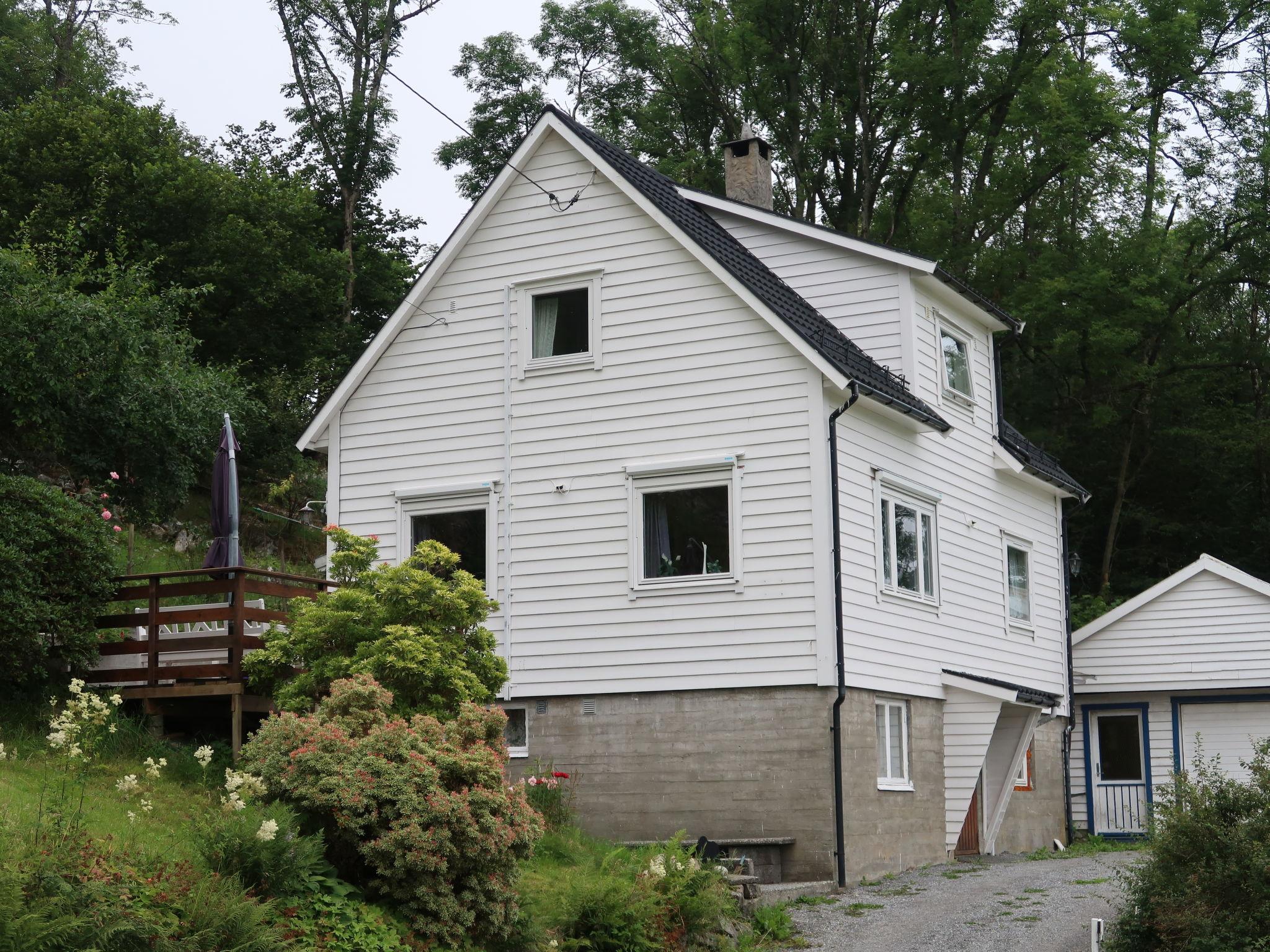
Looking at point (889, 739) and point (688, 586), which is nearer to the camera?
point (688, 586)

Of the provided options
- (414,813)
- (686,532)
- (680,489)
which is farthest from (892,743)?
(414,813)

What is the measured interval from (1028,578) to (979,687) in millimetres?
5176

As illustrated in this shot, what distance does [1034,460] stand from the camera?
24734 millimetres

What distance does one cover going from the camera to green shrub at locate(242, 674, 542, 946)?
35.0 ft

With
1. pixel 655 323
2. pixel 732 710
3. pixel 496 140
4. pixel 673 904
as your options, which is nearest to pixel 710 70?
pixel 496 140

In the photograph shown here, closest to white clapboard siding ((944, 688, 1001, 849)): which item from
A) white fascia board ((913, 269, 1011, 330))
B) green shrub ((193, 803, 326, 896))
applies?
white fascia board ((913, 269, 1011, 330))

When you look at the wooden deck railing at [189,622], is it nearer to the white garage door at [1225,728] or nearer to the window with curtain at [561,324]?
the window with curtain at [561,324]

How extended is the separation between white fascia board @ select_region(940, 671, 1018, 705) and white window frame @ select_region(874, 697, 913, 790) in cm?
119

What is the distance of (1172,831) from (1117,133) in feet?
89.0

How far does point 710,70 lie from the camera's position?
39.2 meters

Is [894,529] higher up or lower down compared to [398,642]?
higher up

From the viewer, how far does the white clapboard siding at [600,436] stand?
17406 millimetres

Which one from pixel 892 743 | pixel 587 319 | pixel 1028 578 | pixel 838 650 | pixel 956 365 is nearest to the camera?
pixel 838 650

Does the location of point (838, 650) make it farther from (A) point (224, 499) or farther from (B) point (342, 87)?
(B) point (342, 87)
